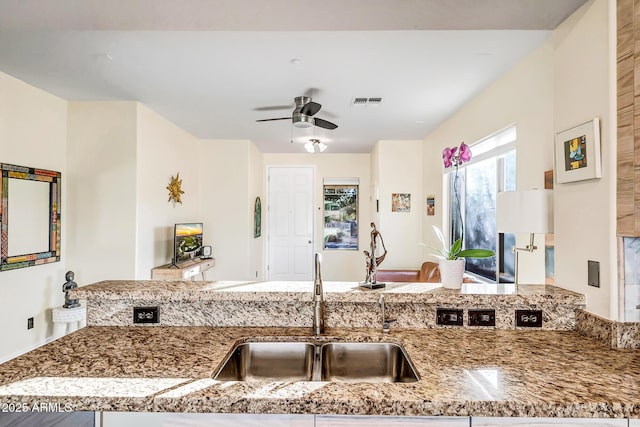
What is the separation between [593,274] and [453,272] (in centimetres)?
54

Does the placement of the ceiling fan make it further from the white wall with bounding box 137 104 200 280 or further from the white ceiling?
the white wall with bounding box 137 104 200 280

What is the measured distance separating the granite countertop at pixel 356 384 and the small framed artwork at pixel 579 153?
684mm

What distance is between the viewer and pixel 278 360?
1469mm

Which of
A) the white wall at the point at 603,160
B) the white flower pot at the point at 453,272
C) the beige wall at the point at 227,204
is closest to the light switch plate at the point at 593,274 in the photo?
the white wall at the point at 603,160

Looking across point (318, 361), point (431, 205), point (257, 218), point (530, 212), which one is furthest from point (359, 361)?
point (257, 218)

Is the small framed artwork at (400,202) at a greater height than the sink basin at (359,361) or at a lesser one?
greater

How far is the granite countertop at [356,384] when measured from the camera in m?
0.96

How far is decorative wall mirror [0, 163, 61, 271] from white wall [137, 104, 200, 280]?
2.53 feet

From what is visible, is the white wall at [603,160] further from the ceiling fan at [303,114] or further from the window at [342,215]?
the window at [342,215]

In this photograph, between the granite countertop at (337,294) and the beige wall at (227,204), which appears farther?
the beige wall at (227,204)

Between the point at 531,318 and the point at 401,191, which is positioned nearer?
the point at 531,318

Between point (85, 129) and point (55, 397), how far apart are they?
356cm

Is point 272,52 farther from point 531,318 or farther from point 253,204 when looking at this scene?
point 253,204

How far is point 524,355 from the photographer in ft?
4.16
